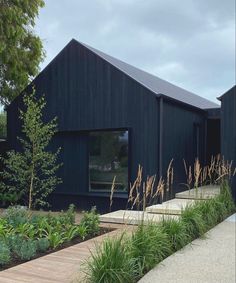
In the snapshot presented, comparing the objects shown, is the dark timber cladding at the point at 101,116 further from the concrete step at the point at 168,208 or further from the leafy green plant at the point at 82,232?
the leafy green plant at the point at 82,232

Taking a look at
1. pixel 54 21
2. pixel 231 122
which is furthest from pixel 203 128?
pixel 54 21

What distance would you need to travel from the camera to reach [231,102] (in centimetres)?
1142

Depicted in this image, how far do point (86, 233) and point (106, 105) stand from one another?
4.73 metres

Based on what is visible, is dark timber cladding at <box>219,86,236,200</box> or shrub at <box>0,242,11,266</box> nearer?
shrub at <box>0,242,11,266</box>

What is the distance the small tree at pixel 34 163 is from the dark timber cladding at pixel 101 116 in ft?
1.18

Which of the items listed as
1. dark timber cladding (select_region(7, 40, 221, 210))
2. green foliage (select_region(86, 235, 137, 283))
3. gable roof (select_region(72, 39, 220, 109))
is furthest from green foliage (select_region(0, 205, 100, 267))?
gable roof (select_region(72, 39, 220, 109))

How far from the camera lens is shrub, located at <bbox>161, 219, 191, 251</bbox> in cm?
664

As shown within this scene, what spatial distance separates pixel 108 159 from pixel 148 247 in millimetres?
5701

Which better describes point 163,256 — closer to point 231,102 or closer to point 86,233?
point 86,233

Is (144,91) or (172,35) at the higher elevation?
(172,35)

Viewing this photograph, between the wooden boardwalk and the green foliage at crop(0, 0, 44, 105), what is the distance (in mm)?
6718

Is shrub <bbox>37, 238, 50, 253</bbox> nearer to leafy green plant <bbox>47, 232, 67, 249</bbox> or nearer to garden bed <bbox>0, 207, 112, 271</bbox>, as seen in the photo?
garden bed <bbox>0, 207, 112, 271</bbox>

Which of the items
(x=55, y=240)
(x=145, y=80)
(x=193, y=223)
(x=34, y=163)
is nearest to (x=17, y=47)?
(x=34, y=163)

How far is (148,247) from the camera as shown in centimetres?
562
